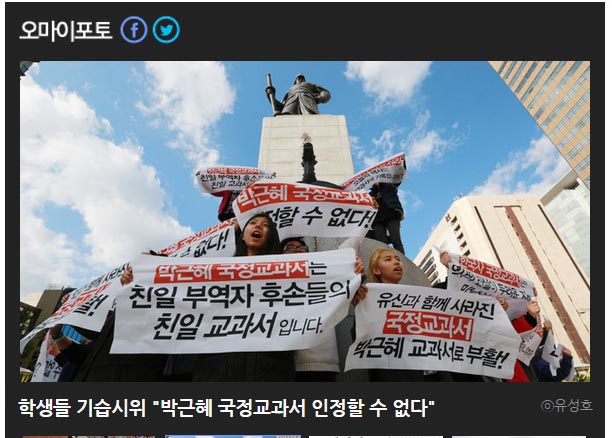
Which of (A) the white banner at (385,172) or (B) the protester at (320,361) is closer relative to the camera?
(B) the protester at (320,361)

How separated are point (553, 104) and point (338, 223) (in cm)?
6784

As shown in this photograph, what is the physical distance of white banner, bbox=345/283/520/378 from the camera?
138 inches

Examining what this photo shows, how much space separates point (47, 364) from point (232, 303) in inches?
96.6

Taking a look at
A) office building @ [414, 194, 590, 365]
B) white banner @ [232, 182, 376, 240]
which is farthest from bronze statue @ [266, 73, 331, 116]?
office building @ [414, 194, 590, 365]

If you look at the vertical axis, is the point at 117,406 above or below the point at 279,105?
below

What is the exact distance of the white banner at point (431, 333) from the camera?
11.5 feet

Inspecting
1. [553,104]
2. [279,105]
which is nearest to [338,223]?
[279,105]

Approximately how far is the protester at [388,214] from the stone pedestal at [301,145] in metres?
2.30

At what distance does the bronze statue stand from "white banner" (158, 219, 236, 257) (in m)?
8.86

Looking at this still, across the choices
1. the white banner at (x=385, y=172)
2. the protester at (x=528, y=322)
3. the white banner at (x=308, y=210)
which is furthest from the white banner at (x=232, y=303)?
the white banner at (x=385, y=172)

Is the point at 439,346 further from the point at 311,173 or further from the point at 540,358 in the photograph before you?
the point at 311,173

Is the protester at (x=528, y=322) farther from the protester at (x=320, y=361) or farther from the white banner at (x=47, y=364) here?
the white banner at (x=47, y=364)

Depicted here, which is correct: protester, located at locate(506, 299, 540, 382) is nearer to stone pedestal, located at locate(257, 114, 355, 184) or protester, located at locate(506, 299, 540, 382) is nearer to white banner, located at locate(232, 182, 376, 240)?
white banner, located at locate(232, 182, 376, 240)

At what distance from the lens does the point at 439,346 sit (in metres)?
3.62
